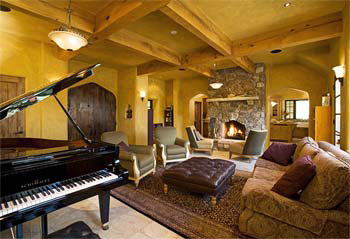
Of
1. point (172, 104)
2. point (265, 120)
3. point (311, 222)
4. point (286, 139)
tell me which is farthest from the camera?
point (172, 104)

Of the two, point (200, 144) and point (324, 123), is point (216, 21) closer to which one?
point (324, 123)

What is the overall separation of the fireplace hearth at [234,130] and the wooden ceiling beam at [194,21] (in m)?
3.96

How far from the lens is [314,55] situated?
473cm

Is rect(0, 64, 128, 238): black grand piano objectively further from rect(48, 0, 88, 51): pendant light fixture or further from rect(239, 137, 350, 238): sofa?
rect(239, 137, 350, 238): sofa

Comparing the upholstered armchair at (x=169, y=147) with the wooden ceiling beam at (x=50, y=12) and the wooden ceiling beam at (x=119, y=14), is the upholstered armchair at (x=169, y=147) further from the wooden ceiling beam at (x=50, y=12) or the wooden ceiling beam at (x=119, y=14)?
the wooden ceiling beam at (x=50, y=12)

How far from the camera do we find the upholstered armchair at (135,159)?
3.16m

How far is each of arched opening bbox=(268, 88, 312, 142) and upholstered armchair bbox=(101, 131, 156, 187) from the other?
23.8ft

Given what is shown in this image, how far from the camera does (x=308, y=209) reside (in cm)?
162

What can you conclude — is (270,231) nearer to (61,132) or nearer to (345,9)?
(345,9)

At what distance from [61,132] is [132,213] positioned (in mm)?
3290

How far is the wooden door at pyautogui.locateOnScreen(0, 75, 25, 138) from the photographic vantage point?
146 inches

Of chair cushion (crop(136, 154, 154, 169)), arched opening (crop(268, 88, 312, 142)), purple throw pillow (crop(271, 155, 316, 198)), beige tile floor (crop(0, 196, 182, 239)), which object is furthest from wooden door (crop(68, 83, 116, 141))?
arched opening (crop(268, 88, 312, 142))

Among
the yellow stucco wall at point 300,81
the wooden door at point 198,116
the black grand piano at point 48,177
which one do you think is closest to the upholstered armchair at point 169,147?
the black grand piano at point 48,177

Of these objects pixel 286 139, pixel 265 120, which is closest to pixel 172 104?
pixel 265 120
